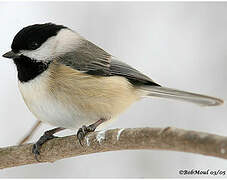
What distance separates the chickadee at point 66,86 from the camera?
8.00 feet

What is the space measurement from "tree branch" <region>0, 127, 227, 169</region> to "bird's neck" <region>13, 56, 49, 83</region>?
419 mm

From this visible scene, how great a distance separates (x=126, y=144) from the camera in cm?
194

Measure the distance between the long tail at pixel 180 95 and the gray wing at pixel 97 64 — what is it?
7 centimetres


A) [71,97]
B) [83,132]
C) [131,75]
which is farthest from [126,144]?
[131,75]

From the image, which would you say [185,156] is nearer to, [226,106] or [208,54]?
[226,106]

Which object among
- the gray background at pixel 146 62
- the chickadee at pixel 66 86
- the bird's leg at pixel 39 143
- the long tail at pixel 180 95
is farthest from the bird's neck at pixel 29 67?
the gray background at pixel 146 62

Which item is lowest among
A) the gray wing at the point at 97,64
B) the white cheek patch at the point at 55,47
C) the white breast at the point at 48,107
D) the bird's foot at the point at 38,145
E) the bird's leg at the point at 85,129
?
the bird's foot at the point at 38,145

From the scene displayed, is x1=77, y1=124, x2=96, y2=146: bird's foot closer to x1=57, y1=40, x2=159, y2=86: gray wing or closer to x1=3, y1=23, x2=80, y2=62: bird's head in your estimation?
x1=57, y1=40, x2=159, y2=86: gray wing

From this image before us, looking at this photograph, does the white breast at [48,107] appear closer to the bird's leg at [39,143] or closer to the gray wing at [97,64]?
the bird's leg at [39,143]

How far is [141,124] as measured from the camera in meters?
3.89

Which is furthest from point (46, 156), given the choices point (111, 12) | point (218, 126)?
point (111, 12)

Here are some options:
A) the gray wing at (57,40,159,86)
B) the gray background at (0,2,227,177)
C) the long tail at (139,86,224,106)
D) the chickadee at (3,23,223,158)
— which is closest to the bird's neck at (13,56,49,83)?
the chickadee at (3,23,223,158)

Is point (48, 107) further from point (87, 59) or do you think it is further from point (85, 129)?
point (87, 59)

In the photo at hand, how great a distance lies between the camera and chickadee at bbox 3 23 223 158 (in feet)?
8.00
